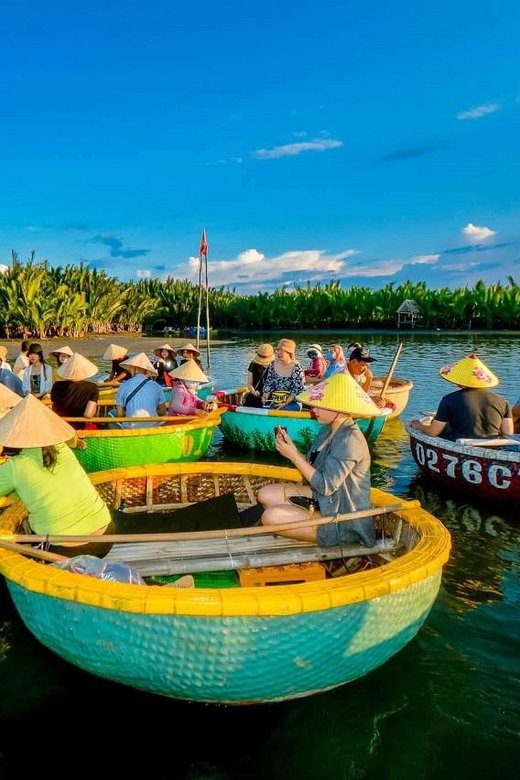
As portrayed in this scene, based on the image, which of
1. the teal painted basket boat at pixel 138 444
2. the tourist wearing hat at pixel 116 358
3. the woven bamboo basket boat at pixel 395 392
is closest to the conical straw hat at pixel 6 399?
the teal painted basket boat at pixel 138 444

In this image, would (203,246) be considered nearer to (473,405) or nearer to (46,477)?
(473,405)

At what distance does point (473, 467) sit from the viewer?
21.8 ft

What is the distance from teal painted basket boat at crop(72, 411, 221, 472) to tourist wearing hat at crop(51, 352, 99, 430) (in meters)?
0.49

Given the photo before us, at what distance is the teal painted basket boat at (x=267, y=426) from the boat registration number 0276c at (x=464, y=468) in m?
1.05

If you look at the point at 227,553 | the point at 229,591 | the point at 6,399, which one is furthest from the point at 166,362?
the point at 229,591

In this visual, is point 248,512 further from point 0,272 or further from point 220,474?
point 0,272

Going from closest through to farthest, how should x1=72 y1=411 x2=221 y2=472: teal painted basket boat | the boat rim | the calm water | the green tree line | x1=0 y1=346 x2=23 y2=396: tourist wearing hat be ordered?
the boat rim → the calm water → x1=72 y1=411 x2=221 y2=472: teal painted basket boat → x1=0 y1=346 x2=23 y2=396: tourist wearing hat → the green tree line

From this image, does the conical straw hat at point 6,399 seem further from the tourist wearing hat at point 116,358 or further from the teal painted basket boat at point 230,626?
the tourist wearing hat at point 116,358

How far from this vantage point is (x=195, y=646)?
2.98 meters

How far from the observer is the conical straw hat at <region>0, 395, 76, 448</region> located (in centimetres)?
374

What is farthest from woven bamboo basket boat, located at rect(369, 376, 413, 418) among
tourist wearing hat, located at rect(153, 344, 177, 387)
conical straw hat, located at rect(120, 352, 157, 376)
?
conical straw hat, located at rect(120, 352, 157, 376)

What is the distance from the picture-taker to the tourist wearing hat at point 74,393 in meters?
7.24

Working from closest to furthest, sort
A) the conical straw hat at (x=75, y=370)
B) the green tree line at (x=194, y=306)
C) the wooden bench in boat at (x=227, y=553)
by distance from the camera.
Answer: the wooden bench in boat at (x=227, y=553)
the conical straw hat at (x=75, y=370)
the green tree line at (x=194, y=306)

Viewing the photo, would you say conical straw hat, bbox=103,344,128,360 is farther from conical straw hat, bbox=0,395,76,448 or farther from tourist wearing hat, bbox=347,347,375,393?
conical straw hat, bbox=0,395,76,448
